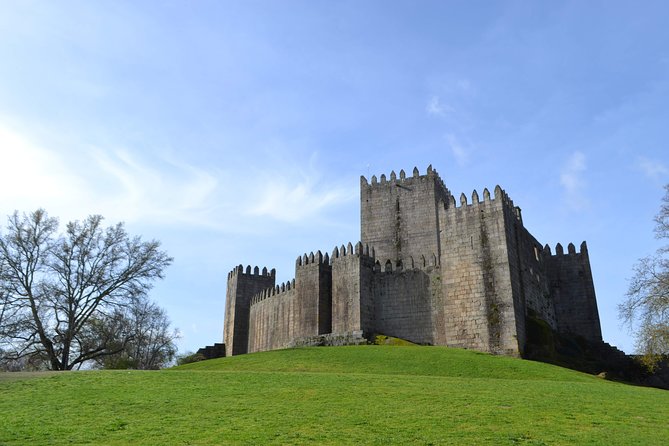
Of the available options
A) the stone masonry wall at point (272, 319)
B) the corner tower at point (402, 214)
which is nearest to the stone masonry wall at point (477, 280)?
the corner tower at point (402, 214)

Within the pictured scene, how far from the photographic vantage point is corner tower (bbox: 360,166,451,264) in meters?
51.8

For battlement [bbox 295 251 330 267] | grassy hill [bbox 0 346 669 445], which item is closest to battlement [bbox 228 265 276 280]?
battlement [bbox 295 251 330 267]

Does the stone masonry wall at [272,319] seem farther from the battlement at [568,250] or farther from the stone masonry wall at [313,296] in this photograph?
the battlement at [568,250]

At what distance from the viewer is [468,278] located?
1505 inches

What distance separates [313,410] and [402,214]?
3773 centimetres

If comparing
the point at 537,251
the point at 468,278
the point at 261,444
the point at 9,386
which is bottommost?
the point at 261,444

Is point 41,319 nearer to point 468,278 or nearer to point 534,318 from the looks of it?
point 468,278

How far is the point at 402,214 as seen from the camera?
5303 cm

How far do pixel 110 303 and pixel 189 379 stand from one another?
748 inches

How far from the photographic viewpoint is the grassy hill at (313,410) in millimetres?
13594

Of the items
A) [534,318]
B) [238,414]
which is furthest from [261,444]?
[534,318]

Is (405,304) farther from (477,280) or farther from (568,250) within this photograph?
(568,250)

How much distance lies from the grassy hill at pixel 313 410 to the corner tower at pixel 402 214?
26.0 meters

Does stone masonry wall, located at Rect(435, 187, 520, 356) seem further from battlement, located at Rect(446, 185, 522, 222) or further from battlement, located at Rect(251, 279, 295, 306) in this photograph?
battlement, located at Rect(251, 279, 295, 306)
